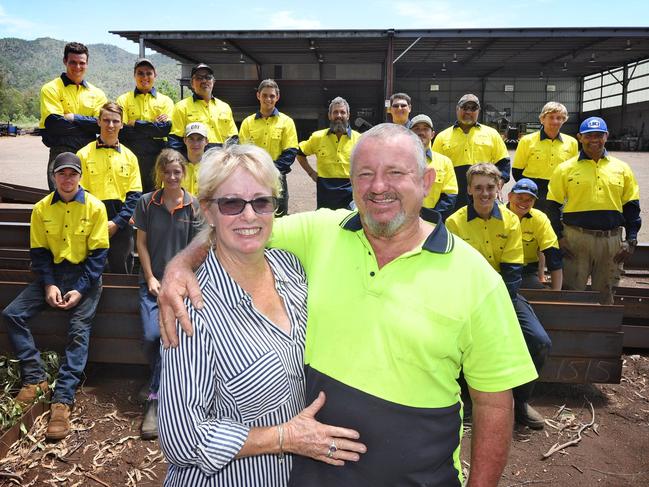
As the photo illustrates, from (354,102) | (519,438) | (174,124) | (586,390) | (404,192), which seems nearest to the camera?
(404,192)

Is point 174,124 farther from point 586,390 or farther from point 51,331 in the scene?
point 586,390

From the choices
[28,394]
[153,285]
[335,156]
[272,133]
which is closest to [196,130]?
[272,133]

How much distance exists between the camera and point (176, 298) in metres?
1.80

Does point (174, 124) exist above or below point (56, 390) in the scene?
above

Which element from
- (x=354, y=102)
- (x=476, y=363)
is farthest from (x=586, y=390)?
(x=354, y=102)

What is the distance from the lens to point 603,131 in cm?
570

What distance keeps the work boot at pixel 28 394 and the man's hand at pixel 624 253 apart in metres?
5.82

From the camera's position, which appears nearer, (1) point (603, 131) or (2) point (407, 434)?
(2) point (407, 434)

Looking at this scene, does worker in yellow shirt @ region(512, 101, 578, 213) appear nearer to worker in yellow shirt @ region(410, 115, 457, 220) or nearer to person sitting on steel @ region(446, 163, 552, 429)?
worker in yellow shirt @ region(410, 115, 457, 220)

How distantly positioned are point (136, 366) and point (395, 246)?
4093mm

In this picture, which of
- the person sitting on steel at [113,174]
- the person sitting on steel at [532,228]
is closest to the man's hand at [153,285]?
the person sitting on steel at [113,174]

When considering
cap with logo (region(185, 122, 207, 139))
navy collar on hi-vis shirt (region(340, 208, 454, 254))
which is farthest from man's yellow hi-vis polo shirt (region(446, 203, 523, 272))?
cap with logo (region(185, 122, 207, 139))

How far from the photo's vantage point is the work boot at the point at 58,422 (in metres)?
4.08

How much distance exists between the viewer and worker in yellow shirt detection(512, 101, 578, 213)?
22.0 ft
